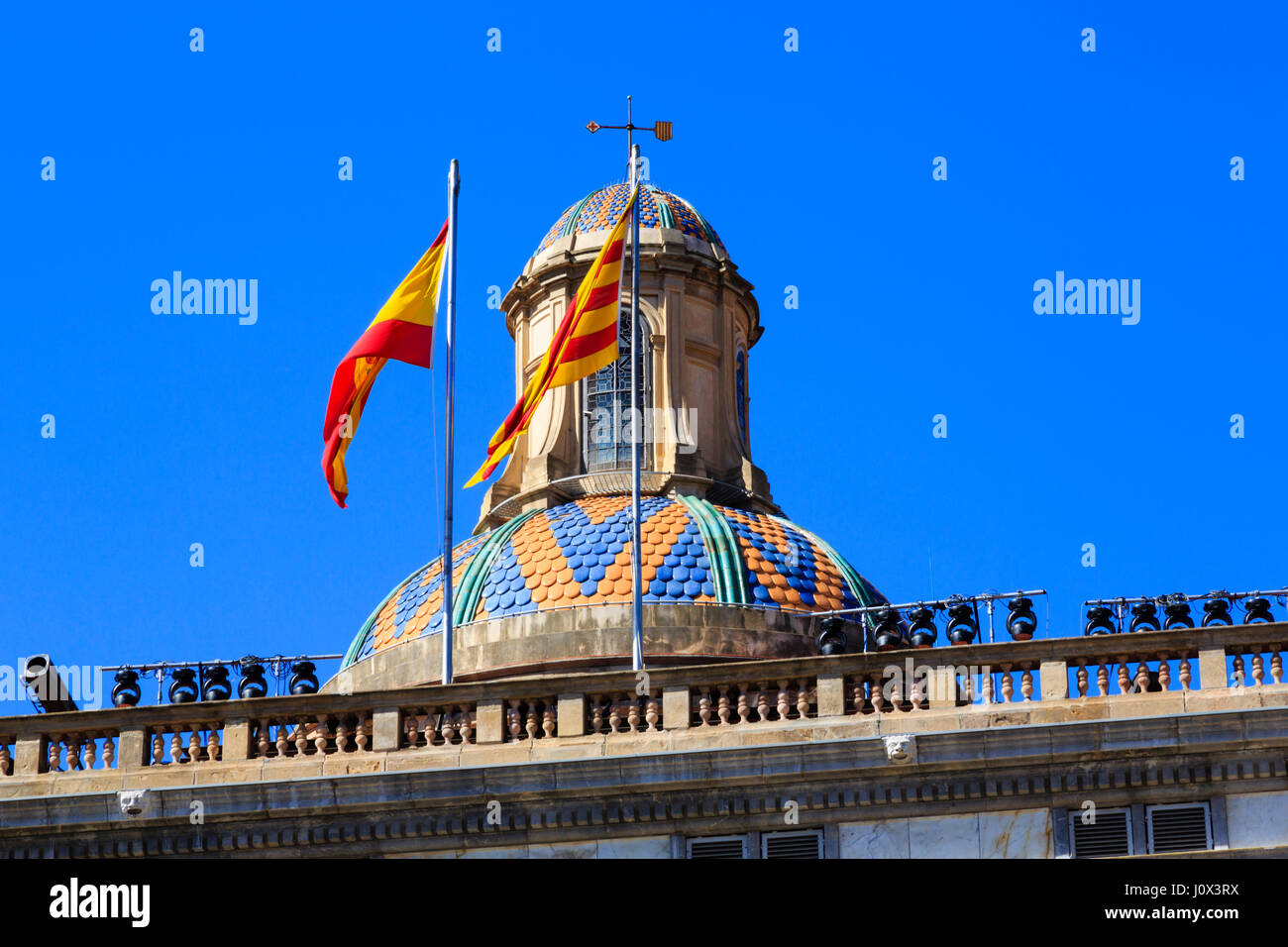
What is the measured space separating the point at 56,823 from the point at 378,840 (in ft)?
11.4

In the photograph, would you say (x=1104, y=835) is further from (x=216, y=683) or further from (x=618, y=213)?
(x=618, y=213)

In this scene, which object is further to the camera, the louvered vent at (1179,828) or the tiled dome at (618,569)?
the tiled dome at (618,569)

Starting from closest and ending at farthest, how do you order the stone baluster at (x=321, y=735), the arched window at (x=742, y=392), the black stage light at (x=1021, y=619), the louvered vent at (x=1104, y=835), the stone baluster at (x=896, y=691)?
the louvered vent at (x=1104, y=835)
the stone baluster at (x=896, y=691)
the stone baluster at (x=321, y=735)
the black stage light at (x=1021, y=619)
the arched window at (x=742, y=392)

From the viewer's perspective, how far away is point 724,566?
45906 millimetres

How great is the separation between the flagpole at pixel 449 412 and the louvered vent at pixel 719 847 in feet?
16.3

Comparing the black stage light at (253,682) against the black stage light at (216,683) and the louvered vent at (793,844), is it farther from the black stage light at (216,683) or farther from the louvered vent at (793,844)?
the louvered vent at (793,844)

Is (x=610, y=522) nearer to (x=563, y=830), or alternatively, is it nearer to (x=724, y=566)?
(x=724, y=566)

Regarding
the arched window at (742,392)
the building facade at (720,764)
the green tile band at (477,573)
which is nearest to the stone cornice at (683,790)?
the building facade at (720,764)

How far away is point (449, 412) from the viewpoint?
3675cm

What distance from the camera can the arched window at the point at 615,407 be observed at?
51.8m

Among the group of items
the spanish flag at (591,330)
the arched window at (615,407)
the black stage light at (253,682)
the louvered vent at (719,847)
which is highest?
the arched window at (615,407)

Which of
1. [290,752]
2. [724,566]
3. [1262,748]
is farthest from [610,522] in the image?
[1262,748]

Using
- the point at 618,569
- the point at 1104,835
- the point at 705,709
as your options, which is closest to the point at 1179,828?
the point at 1104,835
